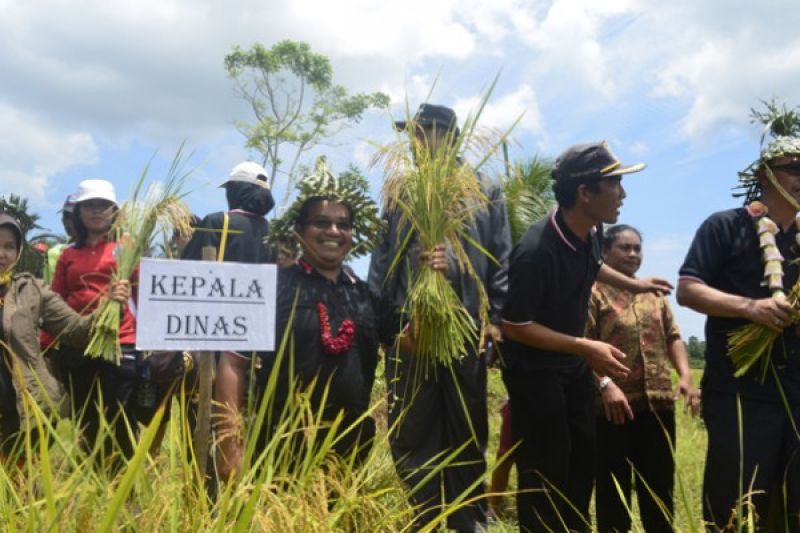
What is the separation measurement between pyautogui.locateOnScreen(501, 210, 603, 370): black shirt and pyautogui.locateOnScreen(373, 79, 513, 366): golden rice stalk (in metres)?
0.16

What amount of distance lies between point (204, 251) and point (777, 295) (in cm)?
193

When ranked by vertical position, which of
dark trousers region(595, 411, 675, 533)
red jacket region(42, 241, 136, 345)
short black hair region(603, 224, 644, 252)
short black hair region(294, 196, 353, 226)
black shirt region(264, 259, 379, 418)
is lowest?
dark trousers region(595, 411, 675, 533)

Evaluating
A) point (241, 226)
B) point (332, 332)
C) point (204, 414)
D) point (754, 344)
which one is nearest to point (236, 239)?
point (241, 226)

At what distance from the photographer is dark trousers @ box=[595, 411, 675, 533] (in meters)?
3.37

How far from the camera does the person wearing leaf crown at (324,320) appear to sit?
8.67 feet

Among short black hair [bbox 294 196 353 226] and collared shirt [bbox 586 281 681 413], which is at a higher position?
short black hair [bbox 294 196 353 226]

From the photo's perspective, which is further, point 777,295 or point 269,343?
point 777,295

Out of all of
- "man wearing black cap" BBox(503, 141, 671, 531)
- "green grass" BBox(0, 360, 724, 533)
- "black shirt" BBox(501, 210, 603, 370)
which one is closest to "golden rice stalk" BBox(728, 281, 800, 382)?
"man wearing black cap" BBox(503, 141, 671, 531)

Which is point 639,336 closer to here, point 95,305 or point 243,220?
point 243,220

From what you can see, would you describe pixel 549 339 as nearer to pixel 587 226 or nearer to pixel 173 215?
pixel 587 226

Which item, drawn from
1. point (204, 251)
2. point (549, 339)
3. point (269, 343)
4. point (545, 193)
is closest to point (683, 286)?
point (549, 339)

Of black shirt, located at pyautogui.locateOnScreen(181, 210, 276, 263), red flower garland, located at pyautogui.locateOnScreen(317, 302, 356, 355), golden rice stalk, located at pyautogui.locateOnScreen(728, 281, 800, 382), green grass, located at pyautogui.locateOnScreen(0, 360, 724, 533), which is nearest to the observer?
green grass, located at pyautogui.locateOnScreen(0, 360, 724, 533)

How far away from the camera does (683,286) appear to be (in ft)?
9.08

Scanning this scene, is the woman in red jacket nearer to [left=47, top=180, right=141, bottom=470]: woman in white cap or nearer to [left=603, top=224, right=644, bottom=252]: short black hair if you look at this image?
[left=47, top=180, right=141, bottom=470]: woman in white cap
